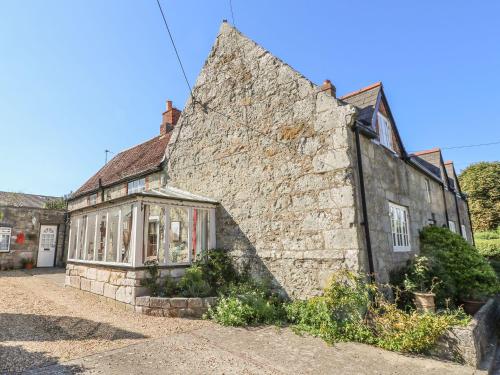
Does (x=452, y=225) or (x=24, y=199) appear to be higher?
(x=24, y=199)

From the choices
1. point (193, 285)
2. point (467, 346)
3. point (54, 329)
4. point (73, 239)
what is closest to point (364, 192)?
point (467, 346)

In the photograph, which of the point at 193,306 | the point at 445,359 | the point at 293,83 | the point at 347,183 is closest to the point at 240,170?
the point at 293,83

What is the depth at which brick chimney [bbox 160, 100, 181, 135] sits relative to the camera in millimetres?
15078

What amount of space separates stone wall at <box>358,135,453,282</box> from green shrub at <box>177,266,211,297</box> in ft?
13.2

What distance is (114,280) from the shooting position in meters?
7.82

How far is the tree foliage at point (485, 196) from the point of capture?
24922 millimetres

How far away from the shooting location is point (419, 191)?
10133mm

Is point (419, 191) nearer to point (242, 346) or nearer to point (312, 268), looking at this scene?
point (312, 268)

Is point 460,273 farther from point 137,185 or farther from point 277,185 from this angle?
point 137,185

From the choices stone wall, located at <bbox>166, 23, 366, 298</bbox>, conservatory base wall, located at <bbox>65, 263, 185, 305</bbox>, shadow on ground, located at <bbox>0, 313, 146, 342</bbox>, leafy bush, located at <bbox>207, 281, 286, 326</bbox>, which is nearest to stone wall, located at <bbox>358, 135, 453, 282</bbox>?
stone wall, located at <bbox>166, 23, 366, 298</bbox>

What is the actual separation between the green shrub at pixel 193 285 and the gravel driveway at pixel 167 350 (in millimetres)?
854

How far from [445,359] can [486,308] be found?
97.3 inches

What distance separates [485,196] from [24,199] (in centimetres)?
3801

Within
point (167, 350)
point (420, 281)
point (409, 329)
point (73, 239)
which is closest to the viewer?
point (167, 350)
